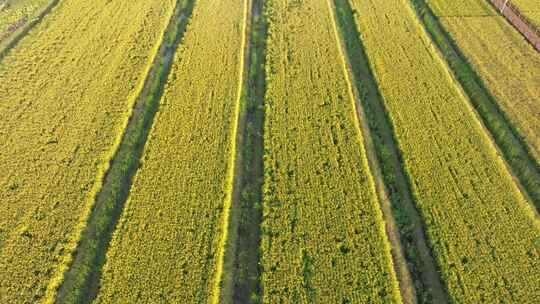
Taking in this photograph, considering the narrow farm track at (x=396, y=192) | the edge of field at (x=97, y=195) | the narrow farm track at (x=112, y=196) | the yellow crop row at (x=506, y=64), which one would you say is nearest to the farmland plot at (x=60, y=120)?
the edge of field at (x=97, y=195)

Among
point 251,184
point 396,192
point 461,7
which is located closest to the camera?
point 396,192

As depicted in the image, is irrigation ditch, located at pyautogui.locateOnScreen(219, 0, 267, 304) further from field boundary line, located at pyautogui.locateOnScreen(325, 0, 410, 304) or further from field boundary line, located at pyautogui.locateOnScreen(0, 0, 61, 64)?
field boundary line, located at pyautogui.locateOnScreen(0, 0, 61, 64)

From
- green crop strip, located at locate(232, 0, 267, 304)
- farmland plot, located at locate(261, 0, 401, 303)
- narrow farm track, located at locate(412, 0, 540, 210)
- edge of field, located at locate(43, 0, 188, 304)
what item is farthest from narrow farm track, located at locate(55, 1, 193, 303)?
narrow farm track, located at locate(412, 0, 540, 210)

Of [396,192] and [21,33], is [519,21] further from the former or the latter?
[21,33]

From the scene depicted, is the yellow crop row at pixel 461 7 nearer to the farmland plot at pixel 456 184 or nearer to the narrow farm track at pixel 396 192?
the farmland plot at pixel 456 184

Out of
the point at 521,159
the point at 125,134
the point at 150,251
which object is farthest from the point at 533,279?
the point at 125,134

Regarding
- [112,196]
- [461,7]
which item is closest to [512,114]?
[461,7]
